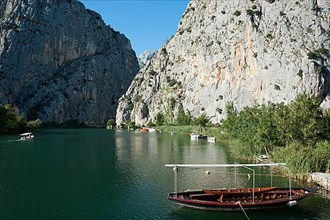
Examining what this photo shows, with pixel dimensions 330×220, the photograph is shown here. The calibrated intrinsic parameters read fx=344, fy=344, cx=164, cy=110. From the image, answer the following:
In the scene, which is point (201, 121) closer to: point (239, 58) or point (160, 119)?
point (239, 58)

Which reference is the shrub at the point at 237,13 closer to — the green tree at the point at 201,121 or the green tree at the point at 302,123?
the green tree at the point at 201,121

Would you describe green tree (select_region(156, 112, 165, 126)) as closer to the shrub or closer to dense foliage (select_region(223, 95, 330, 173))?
the shrub

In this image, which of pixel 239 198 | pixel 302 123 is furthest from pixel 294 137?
pixel 239 198

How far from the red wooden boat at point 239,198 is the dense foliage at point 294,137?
8583mm

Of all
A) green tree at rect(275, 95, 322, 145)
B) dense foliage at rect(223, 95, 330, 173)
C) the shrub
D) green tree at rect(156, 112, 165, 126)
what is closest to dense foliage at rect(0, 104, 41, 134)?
green tree at rect(156, 112, 165, 126)

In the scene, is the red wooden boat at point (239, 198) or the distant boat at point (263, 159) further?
the distant boat at point (263, 159)

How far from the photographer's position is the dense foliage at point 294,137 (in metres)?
35.2

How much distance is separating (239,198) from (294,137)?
60.5ft

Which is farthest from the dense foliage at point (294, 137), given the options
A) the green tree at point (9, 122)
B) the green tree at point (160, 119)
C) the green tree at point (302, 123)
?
the green tree at point (160, 119)

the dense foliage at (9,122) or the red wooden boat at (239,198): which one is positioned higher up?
the dense foliage at (9,122)

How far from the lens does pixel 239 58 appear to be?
375 ft

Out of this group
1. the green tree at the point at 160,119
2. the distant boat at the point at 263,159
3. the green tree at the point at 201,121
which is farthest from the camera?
the green tree at the point at 160,119

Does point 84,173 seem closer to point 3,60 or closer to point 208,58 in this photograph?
point 208,58

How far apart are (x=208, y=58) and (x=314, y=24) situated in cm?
4149
